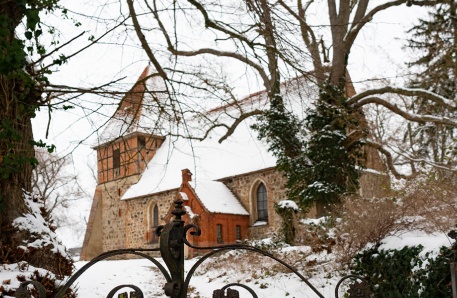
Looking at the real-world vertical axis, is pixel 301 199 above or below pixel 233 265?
above

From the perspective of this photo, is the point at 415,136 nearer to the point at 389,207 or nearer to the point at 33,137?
the point at 389,207

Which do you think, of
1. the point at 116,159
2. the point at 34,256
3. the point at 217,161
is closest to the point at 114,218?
the point at 116,159

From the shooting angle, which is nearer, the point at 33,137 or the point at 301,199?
the point at 33,137

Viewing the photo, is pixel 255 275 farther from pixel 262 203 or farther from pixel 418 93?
pixel 262 203

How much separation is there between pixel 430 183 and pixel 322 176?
20.7 ft

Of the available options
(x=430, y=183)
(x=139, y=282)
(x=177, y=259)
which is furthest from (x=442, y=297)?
(x=139, y=282)

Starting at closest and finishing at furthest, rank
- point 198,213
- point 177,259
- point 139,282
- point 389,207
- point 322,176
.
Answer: point 177,259
point 389,207
point 139,282
point 322,176
point 198,213

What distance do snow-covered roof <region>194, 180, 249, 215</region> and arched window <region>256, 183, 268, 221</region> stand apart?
2.22 feet

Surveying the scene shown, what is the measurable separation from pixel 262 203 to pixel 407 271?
17918 mm

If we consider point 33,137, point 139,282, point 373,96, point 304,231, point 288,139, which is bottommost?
point 139,282

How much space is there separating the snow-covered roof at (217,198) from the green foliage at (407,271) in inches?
602

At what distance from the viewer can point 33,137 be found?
6.07 metres

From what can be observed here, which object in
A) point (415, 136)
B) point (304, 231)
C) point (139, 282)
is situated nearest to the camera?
point (304, 231)

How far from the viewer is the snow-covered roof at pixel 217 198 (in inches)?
950
